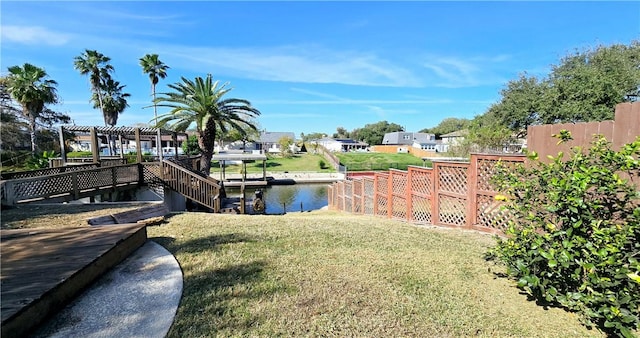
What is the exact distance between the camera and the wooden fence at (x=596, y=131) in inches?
130

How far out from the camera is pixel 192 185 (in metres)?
10.9

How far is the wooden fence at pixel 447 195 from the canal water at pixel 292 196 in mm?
8818

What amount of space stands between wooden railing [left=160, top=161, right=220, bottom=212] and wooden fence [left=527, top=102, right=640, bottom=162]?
978cm

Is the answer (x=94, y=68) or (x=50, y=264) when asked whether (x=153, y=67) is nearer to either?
(x=94, y=68)

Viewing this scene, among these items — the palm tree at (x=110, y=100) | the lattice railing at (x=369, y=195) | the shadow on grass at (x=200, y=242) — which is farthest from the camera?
the palm tree at (x=110, y=100)

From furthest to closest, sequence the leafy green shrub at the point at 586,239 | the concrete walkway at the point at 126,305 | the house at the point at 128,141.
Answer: the house at the point at 128,141, the concrete walkway at the point at 126,305, the leafy green shrub at the point at 586,239

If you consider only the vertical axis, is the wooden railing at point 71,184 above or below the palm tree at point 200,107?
below

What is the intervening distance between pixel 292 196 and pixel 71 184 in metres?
14.0

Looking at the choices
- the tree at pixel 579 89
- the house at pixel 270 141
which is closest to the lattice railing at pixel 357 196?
the tree at pixel 579 89

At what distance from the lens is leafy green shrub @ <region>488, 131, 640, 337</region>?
7.31ft

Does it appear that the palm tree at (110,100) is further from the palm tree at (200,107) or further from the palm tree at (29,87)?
the palm tree at (200,107)

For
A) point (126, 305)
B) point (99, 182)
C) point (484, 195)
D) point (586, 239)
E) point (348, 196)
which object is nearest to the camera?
point (586, 239)

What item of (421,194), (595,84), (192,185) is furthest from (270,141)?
(421,194)

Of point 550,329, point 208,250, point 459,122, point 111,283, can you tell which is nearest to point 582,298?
point 550,329
